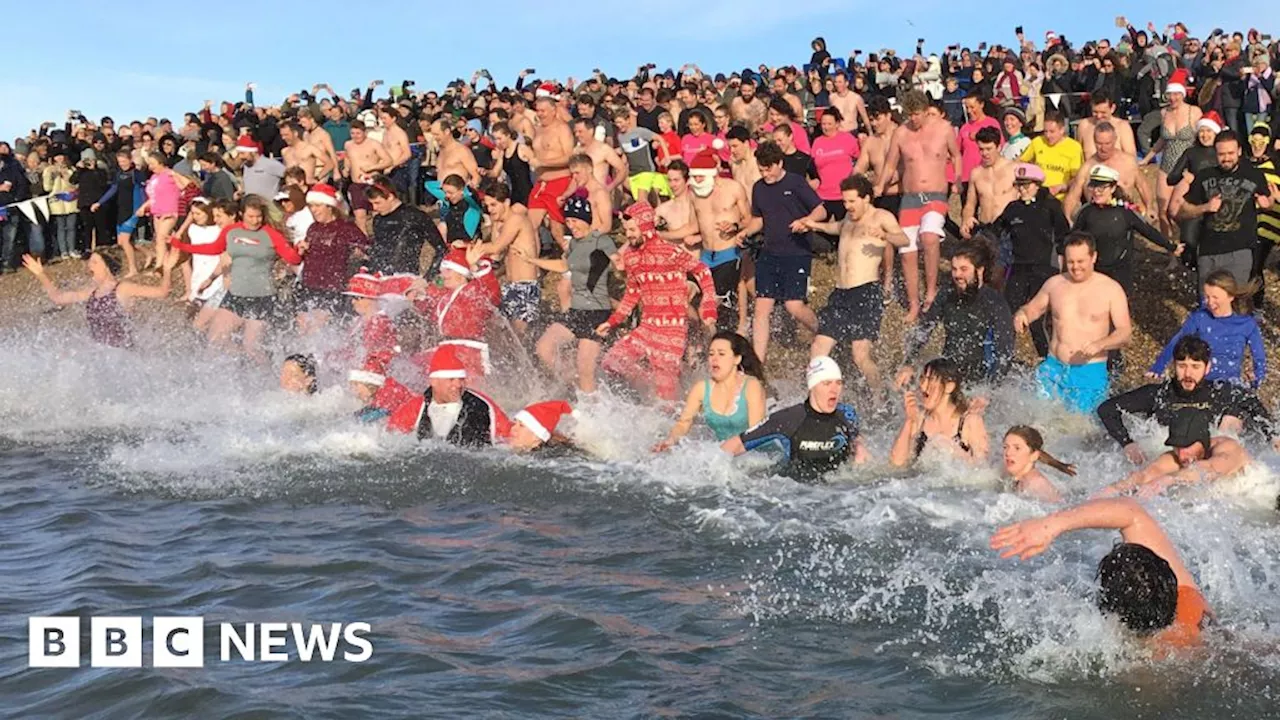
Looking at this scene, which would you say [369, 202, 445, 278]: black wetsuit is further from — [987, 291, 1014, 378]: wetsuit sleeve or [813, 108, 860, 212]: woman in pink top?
[987, 291, 1014, 378]: wetsuit sleeve

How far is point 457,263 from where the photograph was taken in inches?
491

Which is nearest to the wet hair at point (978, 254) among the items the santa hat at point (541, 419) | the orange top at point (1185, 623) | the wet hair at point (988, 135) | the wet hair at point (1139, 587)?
the wet hair at point (988, 135)

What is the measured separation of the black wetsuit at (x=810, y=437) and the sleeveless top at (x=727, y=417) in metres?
0.55

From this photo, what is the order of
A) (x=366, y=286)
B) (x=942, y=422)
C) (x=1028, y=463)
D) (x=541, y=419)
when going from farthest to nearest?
(x=366, y=286) < (x=541, y=419) < (x=942, y=422) < (x=1028, y=463)

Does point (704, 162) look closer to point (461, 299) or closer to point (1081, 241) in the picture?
point (461, 299)

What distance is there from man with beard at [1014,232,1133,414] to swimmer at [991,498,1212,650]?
4.04 m

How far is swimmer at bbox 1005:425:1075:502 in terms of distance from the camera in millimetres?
8492

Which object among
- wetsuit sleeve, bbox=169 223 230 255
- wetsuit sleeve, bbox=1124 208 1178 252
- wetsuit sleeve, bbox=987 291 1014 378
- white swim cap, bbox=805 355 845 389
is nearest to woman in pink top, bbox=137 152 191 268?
wetsuit sleeve, bbox=169 223 230 255

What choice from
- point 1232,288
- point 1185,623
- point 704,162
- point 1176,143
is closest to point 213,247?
point 704,162

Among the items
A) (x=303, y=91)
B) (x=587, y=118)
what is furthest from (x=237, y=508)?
(x=303, y=91)

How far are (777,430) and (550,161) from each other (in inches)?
263

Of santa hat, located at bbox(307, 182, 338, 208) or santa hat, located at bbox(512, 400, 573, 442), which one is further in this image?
santa hat, located at bbox(307, 182, 338, 208)

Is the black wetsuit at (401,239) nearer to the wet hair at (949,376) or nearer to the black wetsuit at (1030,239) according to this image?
the black wetsuit at (1030,239)

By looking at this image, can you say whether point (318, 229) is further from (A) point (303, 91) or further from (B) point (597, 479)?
(A) point (303, 91)
